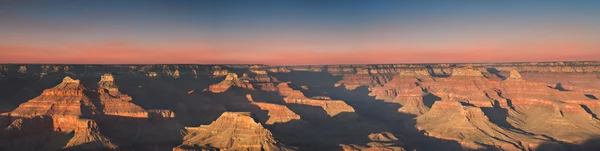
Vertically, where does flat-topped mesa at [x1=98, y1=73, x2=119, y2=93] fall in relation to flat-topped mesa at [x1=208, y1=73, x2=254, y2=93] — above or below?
above

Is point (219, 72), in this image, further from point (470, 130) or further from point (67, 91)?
point (67, 91)

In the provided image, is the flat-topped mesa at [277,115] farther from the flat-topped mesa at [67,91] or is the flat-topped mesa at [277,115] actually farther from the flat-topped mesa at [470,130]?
the flat-topped mesa at [67,91]

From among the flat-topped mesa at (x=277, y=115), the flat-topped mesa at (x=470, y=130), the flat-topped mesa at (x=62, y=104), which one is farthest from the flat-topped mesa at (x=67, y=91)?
the flat-topped mesa at (x=470, y=130)

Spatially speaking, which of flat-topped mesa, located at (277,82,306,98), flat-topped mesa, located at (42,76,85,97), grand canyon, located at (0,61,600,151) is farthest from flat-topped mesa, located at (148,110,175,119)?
flat-topped mesa, located at (277,82,306,98)

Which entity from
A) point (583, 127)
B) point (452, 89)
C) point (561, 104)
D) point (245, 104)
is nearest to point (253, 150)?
point (245, 104)

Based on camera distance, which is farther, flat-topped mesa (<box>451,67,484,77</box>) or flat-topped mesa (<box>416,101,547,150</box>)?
flat-topped mesa (<box>451,67,484,77</box>)

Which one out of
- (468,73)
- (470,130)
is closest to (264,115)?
(470,130)

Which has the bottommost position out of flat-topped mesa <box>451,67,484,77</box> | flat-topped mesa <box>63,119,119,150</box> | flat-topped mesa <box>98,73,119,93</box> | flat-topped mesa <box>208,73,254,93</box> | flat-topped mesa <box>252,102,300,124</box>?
flat-topped mesa <box>252,102,300,124</box>

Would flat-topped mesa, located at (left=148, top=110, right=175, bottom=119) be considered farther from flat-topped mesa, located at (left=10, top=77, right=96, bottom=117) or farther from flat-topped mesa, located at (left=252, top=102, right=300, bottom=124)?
flat-topped mesa, located at (left=252, top=102, right=300, bottom=124)
